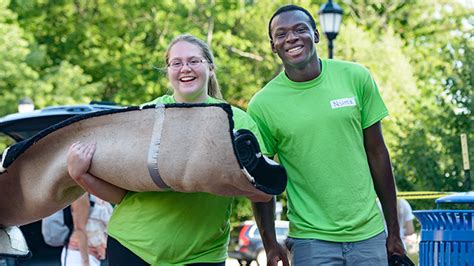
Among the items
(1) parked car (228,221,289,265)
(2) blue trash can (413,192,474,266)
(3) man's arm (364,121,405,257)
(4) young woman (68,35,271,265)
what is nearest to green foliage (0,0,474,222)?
(1) parked car (228,221,289,265)

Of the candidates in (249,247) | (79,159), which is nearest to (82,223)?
(79,159)

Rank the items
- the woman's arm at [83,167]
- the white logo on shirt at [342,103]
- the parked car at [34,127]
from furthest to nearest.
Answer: the parked car at [34,127], the white logo on shirt at [342,103], the woman's arm at [83,167]

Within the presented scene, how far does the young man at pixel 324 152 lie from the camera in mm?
5859

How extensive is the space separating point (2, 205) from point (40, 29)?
34.1 metres

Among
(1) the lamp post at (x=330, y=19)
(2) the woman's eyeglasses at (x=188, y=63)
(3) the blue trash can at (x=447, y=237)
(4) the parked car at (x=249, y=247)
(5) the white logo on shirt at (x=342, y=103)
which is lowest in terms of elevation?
(4) the parked car at (x=249, y=247)

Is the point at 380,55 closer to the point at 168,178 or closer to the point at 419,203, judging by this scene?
the point at 419,203

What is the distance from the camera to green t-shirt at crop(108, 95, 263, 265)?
5.34 meters

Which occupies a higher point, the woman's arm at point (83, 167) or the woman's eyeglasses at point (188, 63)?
the woman's eyeglasses at point (188, 63)

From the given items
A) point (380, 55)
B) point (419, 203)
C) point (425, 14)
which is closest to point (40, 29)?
point (380, 55)

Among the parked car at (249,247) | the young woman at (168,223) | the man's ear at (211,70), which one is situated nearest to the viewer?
the young woman at (168,223)

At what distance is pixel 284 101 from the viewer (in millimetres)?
6008

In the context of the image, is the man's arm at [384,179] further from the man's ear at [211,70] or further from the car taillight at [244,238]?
the car taillight at [244,238]

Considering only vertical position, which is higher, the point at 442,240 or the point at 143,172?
the point at 143,172

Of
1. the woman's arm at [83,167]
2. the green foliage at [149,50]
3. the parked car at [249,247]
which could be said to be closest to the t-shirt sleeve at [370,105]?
the woman's arm at [83,167]
